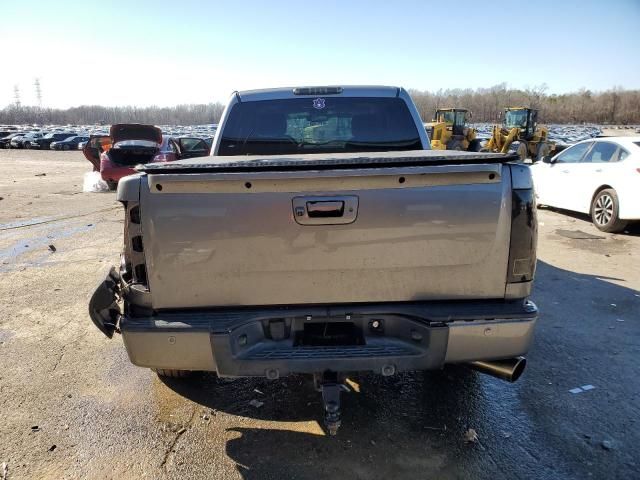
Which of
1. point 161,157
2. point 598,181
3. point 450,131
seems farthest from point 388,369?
point 450,131

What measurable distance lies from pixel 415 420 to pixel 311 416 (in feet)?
2.28

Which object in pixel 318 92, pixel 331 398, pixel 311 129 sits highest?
pixel 318 92

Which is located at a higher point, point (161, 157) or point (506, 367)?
point (161, 157)

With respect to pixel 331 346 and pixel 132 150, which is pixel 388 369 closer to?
pixel 331 346

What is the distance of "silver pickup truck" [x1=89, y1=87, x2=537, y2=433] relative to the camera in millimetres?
2377

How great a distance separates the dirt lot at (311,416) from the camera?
2660 mm

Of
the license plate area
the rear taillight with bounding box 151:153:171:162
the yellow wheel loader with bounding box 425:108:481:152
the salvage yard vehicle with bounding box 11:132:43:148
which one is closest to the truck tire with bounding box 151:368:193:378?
the license plate area

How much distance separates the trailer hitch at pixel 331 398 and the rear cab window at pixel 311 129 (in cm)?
220

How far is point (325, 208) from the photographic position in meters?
2.38

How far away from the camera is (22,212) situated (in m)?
11.3

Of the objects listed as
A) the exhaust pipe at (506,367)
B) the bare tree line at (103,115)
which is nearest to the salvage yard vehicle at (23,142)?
the exhaust pipe at (506,367)

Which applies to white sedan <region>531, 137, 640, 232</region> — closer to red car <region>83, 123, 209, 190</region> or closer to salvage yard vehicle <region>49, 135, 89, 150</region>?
red car <region>83, 123, 209, 190</region>

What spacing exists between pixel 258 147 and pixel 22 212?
387 inches

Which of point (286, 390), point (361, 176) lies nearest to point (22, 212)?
point (286, 390)
